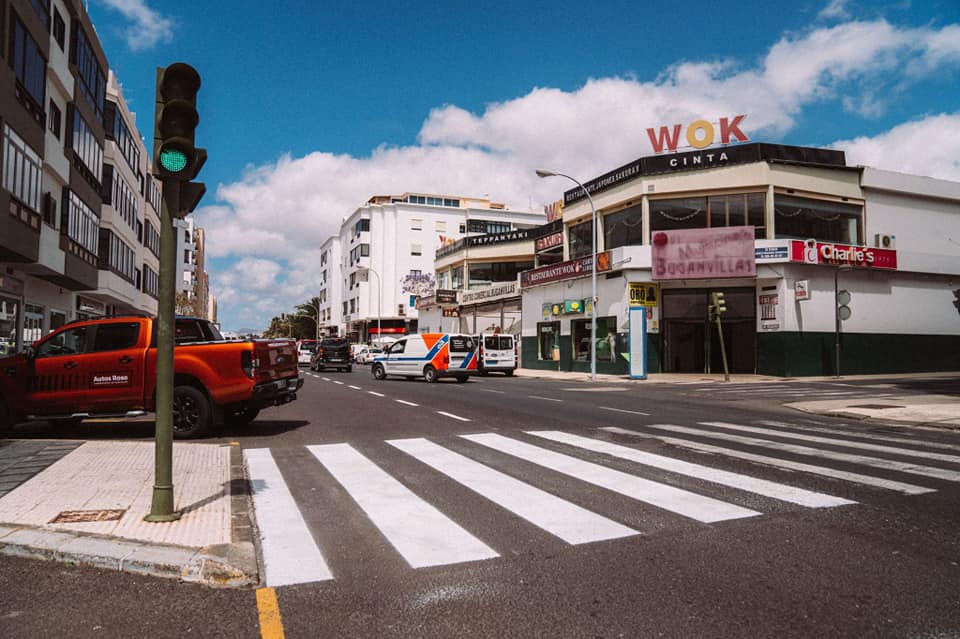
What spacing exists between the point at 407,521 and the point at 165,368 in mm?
2156

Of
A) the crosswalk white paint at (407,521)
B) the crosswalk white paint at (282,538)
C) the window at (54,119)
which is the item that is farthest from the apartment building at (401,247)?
the crosswalk white paint at (282,538)

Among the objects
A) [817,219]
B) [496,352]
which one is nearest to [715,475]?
[496,352]

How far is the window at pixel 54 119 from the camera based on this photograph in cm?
1989

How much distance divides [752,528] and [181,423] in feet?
26.0

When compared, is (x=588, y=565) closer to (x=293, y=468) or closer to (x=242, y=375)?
(x=293, y=468)

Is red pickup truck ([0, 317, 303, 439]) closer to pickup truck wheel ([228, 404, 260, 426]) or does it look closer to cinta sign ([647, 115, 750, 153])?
pickup truck wheel ([228, 404, 260, 426])

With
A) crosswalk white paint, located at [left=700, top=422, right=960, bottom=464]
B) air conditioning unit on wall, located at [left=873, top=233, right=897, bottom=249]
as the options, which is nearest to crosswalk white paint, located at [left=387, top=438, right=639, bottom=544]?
crosswalk white paint, located at [left=700, top=422, right=960, bottom=464]

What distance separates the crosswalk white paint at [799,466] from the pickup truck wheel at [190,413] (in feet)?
20.9

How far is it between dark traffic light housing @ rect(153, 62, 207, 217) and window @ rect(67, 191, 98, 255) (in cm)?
2095

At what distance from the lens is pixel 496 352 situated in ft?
100

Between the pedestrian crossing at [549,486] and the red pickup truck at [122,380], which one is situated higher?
Result: the red pickup truck at [122,380]

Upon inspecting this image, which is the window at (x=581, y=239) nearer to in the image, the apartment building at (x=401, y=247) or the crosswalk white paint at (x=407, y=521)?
the crosswalk white paint at (x=407, y=521)

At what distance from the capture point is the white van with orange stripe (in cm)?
2572

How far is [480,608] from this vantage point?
331cm
